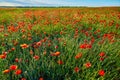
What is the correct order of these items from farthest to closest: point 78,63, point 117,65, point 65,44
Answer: point 65,44
point 117,65
point 78,63

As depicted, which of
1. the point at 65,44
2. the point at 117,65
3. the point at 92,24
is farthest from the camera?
the point at 92,24

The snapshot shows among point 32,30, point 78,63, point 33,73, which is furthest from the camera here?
point 32,30

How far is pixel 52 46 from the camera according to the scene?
4129 millimetres

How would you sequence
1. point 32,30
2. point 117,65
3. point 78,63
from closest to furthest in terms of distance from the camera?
point 78,63
point 117,65
point 32,30

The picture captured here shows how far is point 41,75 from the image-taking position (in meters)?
3.05

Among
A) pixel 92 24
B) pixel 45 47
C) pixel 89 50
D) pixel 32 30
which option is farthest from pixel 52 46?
pixel 92 24

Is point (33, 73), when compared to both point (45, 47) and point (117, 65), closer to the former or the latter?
point (45, 47)

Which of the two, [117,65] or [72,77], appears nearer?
[72,77]

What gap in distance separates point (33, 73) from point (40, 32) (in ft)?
9.83

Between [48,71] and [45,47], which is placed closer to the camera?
[48,71]

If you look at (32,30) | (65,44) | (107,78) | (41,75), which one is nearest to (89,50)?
(65,44)

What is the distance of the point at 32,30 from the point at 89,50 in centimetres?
237

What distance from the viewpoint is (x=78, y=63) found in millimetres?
3227

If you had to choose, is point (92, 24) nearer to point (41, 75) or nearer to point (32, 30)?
point (32, 30)
